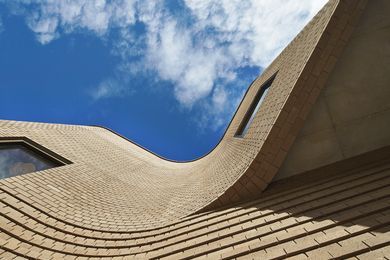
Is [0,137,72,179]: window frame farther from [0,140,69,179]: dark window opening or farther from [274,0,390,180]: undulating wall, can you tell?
[274,0,390,180]: undulating wall

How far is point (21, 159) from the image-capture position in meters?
5.17

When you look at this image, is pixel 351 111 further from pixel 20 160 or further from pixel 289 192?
pixel 20 160

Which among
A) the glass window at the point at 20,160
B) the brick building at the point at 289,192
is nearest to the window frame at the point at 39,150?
the glass window at the point at 20,160

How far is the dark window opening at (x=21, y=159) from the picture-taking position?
4.61 metres

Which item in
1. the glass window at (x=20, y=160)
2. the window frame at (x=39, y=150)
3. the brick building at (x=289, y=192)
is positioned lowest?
the brick building at (x=289, y=192)

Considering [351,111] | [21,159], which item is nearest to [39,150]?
[21,159]

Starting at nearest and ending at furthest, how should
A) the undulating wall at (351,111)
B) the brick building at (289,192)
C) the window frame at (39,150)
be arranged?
the brick building at (289,192)
the undulating wall at (351,111)
the window frame at (39,150)

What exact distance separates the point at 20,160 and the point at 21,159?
0.06 metres

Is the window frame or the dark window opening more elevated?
the window frame

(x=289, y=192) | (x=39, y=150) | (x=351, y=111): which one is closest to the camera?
(x=289, y=192)

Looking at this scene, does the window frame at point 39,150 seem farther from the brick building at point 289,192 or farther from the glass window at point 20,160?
the brick building at point 289,192

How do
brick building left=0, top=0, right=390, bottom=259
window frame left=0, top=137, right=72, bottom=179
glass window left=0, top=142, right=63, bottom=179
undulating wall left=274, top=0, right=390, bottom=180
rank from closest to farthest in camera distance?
brick building left=0, top=0, right=390, bottom=259, undulating wall left=274, top=0, right=390, bottom=180, glass window left=0, top=142, right=63, bottom=179, window frame left=0, top=137, right=72, bottom=179

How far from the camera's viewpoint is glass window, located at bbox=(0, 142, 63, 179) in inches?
180

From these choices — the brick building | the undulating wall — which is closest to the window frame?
the brick building
